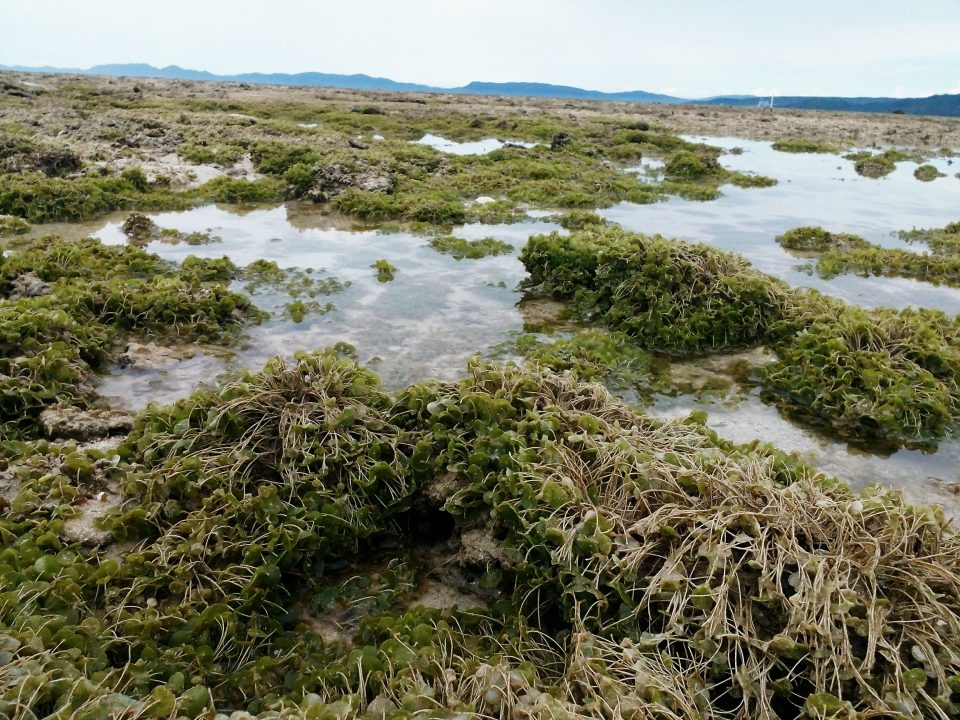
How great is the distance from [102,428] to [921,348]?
7.55m

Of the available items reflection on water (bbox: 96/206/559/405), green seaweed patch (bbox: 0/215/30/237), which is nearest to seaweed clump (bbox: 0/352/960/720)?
reflection on water (bbox: 96/206/559/405)

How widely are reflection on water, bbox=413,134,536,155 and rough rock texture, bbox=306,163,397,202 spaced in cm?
906

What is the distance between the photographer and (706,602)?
2965 millimetres

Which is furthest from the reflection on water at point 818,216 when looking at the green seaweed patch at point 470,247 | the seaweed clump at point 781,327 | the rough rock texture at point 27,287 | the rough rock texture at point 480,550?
the rough rock texture at point 27,287

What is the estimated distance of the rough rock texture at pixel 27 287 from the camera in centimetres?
745

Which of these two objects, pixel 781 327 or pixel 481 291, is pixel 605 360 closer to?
pixel 781 327

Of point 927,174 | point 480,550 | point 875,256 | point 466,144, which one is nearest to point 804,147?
point 927,174

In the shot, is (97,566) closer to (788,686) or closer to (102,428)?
(102,428)

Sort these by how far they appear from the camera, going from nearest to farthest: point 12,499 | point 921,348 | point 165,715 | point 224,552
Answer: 1. point 165,715
2. point 224,552
3. point 12,499
4. point 921,348

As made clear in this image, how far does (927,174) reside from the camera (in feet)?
71.4

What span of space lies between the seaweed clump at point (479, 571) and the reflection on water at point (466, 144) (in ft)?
69.7

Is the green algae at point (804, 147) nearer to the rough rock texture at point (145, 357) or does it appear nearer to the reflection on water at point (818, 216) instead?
the reflection on water at point (818, 216)

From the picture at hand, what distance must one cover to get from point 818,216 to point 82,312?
50.3 ft

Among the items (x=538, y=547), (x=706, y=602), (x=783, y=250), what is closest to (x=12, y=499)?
(x=538, y=547)
